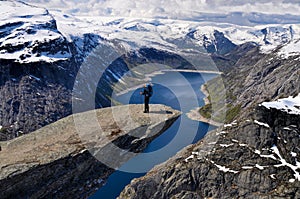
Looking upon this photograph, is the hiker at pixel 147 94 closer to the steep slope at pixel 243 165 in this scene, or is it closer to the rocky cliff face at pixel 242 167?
the steep slope at pixel 243 165

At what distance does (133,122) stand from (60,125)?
13.9ft

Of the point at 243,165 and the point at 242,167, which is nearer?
the point at 242,167

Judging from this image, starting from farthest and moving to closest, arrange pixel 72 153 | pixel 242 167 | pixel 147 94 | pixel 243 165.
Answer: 1. pixel 243 165
2. pixel 242 167
3. pixel 147 94
4. pixel 72 153

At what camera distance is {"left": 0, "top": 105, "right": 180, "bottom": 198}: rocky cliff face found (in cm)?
1360

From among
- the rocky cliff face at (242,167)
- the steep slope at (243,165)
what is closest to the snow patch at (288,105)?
the steep slope at (243,165)

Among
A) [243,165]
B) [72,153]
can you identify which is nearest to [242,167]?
[243,165]

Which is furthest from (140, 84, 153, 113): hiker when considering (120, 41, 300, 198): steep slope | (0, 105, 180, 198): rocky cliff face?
(120, 41, 300, 198): steep slope

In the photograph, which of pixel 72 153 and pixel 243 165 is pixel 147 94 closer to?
pixel 72 153

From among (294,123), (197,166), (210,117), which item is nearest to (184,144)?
(197,166)

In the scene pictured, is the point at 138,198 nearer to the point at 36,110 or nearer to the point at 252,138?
the point at 252,138

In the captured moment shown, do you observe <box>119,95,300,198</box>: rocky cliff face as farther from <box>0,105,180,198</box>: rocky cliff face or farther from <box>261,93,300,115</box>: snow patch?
<box>0,105,180,198</box>: rocky cliff face

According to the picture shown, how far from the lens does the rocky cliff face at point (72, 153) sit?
13.6 meters

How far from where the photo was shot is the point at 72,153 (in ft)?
48.0

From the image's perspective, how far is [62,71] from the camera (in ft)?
654
